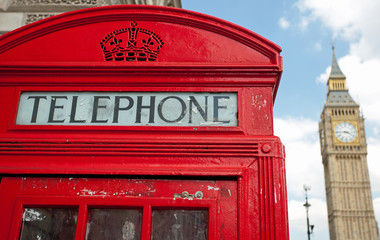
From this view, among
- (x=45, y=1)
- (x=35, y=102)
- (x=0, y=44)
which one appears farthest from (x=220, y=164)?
(x=45, y=1)

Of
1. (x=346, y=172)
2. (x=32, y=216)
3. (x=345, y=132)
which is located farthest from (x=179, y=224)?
(x=345, y=132)

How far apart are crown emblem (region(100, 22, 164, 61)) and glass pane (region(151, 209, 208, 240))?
1.79ft

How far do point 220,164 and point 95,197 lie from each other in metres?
0.39

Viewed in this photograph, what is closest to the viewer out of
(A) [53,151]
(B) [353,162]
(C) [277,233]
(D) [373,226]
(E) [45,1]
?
(C) [277,233]

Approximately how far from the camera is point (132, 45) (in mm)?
1397

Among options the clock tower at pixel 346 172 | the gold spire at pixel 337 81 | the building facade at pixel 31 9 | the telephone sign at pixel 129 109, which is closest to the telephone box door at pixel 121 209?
the telephone sign at pixel 129 109

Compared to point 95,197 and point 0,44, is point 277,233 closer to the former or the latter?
point 95,197

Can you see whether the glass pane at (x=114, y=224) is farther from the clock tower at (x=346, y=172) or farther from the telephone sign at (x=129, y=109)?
the clock tower at (x=346, y=172)

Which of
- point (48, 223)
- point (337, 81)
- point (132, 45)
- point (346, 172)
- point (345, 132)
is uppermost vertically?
point (337, 81)

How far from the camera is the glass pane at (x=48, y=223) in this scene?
1.13m

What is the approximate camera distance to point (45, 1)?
2.72 m

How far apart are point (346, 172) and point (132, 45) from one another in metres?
48.7

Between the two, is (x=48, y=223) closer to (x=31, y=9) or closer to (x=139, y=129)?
(x=139, y=129)

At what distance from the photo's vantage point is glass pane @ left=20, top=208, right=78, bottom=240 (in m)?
1.13
